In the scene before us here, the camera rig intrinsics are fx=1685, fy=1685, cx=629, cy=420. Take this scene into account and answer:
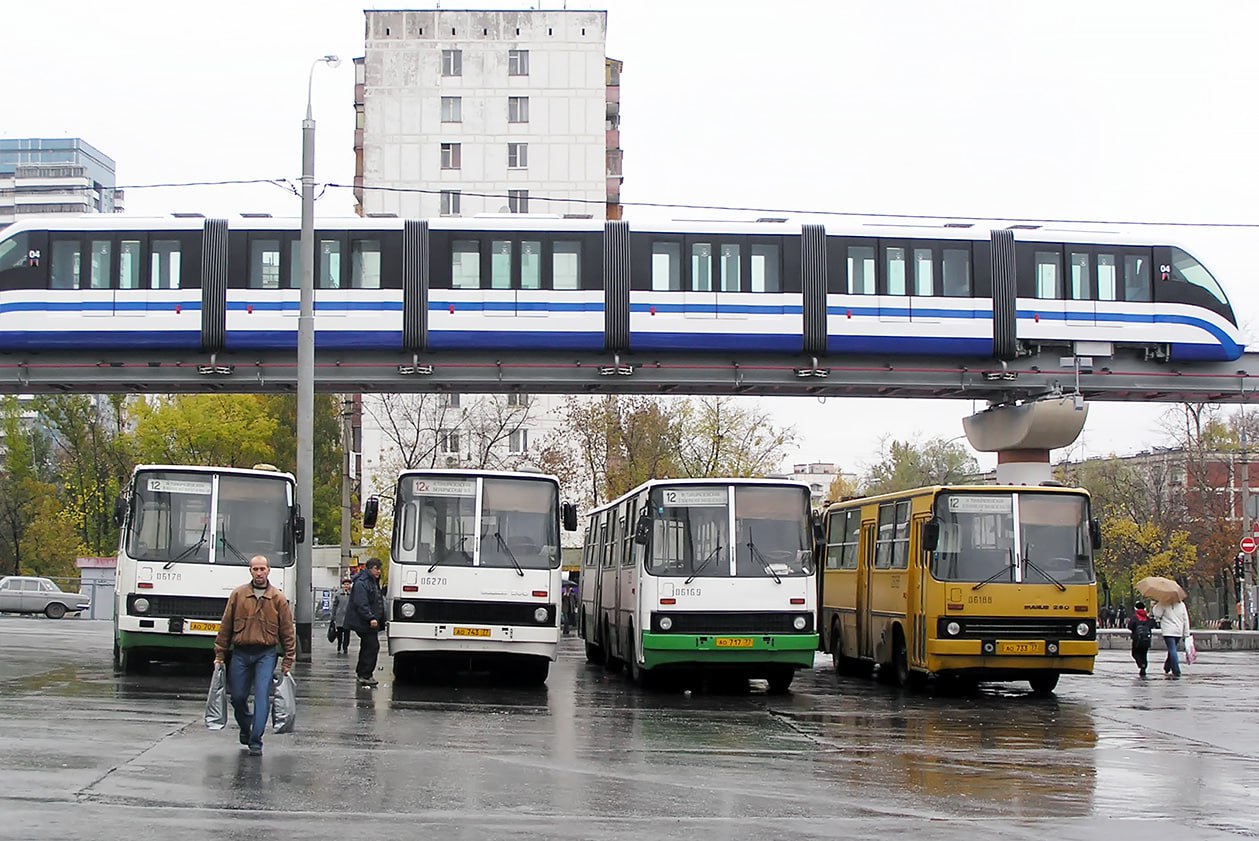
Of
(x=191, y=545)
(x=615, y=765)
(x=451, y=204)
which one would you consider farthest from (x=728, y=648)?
(x=451, y=204)

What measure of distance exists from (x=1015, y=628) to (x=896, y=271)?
1526 centimetres

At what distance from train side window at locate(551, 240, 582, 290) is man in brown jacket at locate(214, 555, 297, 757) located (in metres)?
22.1

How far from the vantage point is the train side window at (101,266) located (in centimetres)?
3503

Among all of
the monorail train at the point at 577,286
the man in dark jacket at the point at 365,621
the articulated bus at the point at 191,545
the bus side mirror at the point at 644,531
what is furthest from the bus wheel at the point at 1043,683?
the monorail train at the point at 577,286

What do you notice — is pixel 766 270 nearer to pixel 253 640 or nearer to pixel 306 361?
pixel 306 361

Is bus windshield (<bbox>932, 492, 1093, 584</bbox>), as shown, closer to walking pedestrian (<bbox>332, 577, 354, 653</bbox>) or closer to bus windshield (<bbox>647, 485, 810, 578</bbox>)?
bus windshield (<bbox>647, 485, 810, 578</bbox>)

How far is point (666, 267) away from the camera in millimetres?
35875

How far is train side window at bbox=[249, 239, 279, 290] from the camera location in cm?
3516

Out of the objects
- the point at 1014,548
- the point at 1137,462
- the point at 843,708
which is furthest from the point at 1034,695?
the point at 1137,462

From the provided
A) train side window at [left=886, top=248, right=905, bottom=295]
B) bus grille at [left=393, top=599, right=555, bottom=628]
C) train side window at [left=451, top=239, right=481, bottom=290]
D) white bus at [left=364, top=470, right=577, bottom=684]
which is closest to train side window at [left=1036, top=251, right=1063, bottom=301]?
train side window at [left=886, top=248, right=905, bottom=295]

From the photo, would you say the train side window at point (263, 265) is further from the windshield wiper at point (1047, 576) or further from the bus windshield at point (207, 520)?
the windshield wiper at point (1047, 576)

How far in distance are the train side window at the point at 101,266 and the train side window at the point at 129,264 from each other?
199 millimetres

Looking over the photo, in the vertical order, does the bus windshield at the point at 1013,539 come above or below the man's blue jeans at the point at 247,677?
above

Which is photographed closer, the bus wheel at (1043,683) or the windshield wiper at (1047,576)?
the windshield wiper at (1047,576)
